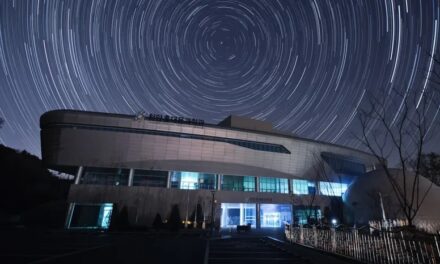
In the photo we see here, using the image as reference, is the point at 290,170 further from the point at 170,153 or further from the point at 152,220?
the point at 152,220

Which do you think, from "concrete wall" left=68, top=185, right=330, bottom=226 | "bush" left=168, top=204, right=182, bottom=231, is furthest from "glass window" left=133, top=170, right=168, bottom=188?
"bush" left=168, top=204, right=182, bottom=231

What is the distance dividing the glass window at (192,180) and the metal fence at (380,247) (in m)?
41.2

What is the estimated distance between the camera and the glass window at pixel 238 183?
186ft

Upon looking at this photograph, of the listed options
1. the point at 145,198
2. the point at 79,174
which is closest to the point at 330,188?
the point at 145,198

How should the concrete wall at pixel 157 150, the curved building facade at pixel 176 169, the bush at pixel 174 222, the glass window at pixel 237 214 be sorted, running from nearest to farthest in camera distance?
the bush at pixel 174 222 → the curved building facade at pixel 176 169 → the concrete wall at pixel 157 150 → the glass window at pixel 237 214

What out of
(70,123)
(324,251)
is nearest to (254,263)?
(324,251)

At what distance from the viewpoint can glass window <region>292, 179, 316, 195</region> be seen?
6231cm

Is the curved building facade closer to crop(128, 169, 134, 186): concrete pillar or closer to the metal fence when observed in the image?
crop(128, 169, 134, 186): concrete pillar

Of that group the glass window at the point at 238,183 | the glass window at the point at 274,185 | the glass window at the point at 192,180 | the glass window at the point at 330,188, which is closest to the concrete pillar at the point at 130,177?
the glass window at the point at 192,180

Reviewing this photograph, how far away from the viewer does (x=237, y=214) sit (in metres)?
56.5

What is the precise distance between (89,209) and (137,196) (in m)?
9.87

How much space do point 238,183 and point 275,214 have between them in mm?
11695

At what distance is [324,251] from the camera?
13836 mm

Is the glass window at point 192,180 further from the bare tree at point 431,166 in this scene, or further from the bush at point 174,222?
the bare tree at point 431,166
